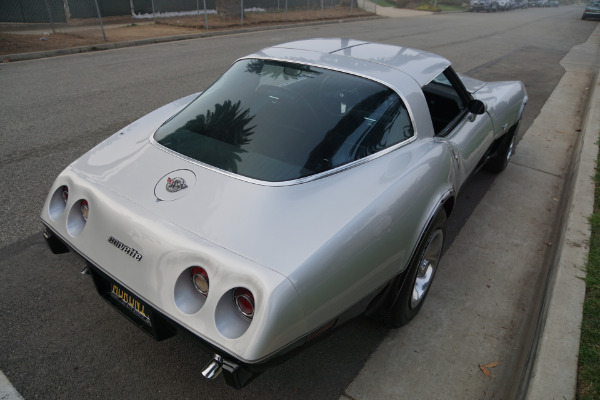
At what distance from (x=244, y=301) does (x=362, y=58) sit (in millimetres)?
2007

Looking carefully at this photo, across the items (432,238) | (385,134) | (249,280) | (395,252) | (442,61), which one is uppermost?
(442,61)

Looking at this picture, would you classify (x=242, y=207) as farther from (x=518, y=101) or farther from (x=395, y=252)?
(x=518, y=101)

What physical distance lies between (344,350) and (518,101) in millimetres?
3504

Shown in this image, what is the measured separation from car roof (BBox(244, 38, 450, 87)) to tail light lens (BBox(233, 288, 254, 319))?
167 centimetres

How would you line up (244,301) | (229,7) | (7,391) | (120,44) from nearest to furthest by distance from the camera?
(244,301)
(7,391)
(120,44)
(229,7)

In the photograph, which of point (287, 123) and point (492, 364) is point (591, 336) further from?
point (287, 123)

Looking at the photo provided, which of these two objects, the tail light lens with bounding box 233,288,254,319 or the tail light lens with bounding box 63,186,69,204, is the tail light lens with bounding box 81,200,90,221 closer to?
the tail light lens with bounding box 63,186,69,204

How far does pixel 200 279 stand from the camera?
1.89m

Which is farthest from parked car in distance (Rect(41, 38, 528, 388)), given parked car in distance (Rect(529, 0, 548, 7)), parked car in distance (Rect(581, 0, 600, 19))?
parked car in distance (Rect(529, 0, 548, 7))

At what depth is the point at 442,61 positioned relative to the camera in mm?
3523

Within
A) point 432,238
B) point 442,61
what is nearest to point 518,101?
point 442,61

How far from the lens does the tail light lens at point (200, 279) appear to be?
187 centimetres

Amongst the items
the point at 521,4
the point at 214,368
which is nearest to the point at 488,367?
the point at 214,368

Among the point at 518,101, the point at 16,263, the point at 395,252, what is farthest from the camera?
the point at 518,101
